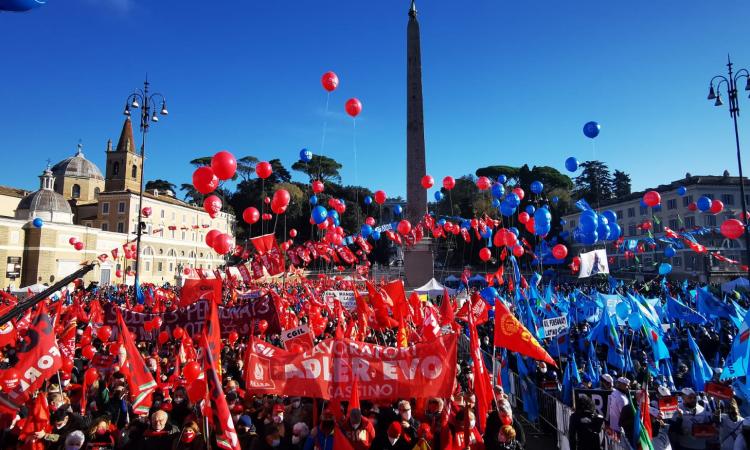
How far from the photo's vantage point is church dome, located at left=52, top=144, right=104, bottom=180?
59.8m

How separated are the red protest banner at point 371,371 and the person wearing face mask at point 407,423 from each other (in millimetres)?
161

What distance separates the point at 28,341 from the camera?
5.78 m

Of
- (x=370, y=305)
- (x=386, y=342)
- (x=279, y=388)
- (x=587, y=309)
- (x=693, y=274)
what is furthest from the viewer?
(x=693, y=274)

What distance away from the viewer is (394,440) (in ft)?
16.2

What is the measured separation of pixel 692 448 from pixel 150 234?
163 ft

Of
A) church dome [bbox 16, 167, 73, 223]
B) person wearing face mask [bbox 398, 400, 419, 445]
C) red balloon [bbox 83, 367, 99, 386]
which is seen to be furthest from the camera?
church dome [bbox 16, 167, 73, 223]

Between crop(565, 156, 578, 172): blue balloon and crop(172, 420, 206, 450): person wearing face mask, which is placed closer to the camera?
crop(172, 420, 206, 450): person wearing face mask

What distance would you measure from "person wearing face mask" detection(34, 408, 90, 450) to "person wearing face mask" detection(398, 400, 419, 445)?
3329 millimetres

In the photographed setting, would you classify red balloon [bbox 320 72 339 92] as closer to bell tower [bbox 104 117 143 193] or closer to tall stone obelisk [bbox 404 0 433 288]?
tall stone obelisk [bbox 404 0 433 288]

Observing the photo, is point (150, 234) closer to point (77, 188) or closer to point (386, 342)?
point (77, 188)

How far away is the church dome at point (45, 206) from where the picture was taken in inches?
1625

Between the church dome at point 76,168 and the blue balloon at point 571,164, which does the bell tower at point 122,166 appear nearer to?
the church dome at point 76,168

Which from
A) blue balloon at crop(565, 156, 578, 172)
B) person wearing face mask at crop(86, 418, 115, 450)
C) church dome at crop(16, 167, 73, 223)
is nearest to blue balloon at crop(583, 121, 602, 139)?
blue balloon at crop(565, 156, 578, 172)

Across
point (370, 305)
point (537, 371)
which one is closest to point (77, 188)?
point (370, 305)
